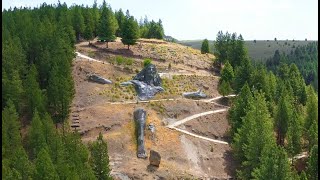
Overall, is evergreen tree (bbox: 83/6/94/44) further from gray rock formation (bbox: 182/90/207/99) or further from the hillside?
gray rock formation (bbox: 182/90/207/99)

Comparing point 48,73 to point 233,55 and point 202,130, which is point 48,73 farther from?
point 233,55

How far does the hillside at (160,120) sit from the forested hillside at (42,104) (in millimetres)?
5767

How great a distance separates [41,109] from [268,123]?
3708 cm

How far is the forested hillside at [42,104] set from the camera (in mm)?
51719

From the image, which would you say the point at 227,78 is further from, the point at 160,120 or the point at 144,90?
the point at 160,120

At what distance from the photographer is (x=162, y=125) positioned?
82.6 m

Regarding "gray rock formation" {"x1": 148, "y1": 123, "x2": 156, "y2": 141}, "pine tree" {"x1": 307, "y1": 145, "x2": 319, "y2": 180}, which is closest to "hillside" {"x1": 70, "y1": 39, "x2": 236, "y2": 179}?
"gray rock formation" {"x1": 148, "y1": 123, "x2": 156, "y2": 141}

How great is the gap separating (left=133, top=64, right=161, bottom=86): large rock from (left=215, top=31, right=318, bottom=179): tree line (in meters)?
14.4

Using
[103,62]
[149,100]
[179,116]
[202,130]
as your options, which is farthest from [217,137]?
[103,62]

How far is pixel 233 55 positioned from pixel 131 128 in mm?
51584

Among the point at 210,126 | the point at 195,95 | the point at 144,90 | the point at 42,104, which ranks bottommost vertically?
the point at 210,126

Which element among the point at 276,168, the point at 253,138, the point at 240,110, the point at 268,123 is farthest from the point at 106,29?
the point at 276,168

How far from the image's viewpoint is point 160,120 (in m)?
83.9

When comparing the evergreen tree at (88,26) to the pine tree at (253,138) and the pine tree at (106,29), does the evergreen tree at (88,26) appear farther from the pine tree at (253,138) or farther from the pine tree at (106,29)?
the pine tree at (253,138)
